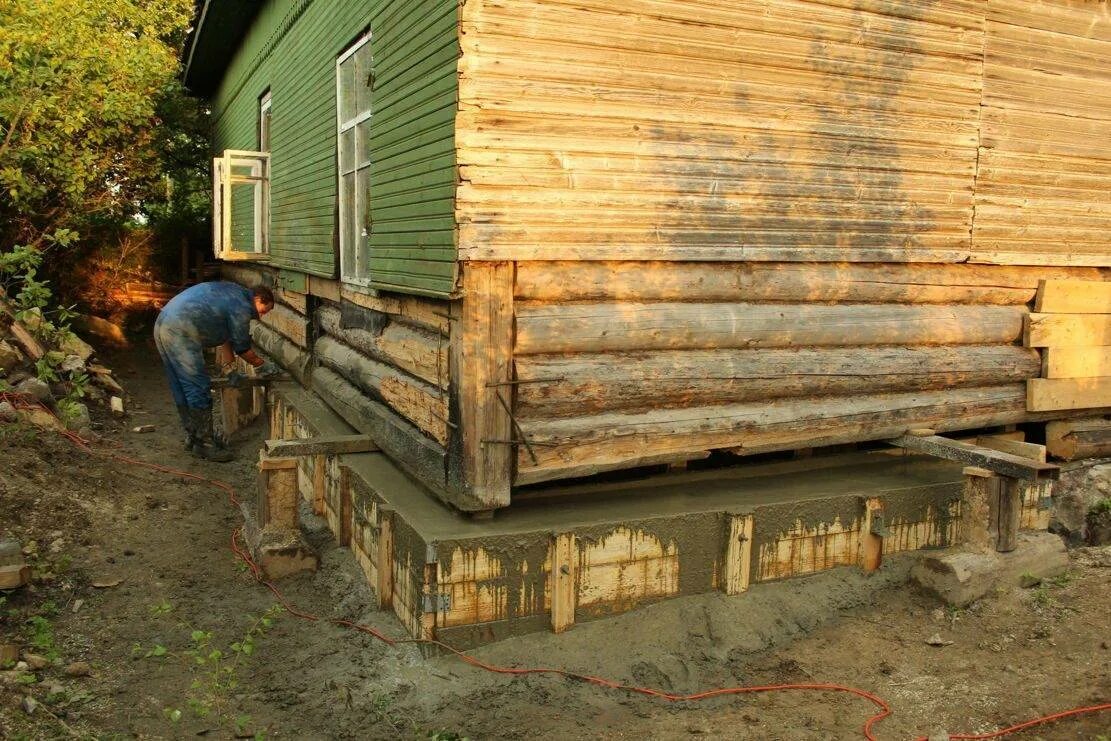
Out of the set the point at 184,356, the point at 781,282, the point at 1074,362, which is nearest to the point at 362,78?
the point at 781,282

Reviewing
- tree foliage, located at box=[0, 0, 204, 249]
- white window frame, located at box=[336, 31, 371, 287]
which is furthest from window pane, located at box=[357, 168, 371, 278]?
tree foliage, located at box=[0, 0, 204, 249]

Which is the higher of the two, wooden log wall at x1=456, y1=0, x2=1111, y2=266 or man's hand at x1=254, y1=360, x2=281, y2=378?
wooden log wall at x1=456, y1=0, x2=1111, y2=266

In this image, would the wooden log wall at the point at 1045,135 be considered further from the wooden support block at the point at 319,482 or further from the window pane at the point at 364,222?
the wooden support block at the point at 319,482

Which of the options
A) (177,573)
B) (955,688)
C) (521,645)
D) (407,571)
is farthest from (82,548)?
(955,688)

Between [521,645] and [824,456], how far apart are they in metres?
2.79

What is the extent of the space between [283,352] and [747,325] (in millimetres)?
6173

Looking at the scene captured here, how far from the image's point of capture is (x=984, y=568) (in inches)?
221

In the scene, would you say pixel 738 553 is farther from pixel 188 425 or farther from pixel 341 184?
pixel 188 425

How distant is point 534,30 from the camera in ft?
15.7

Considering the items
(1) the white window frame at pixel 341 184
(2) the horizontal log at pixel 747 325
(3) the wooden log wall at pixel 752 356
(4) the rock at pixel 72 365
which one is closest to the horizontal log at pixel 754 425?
(3) the wooden log wall at pixel 752 356

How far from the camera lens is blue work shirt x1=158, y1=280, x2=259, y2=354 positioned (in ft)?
30.7

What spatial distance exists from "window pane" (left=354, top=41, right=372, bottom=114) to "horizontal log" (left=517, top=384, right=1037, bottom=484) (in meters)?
3.18

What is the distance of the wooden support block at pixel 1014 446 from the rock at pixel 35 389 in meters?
8.36

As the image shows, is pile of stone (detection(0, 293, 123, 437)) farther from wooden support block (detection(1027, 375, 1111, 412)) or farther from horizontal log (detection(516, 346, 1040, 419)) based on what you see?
wooden support block (detection(1027, 375, 1111, 412))
